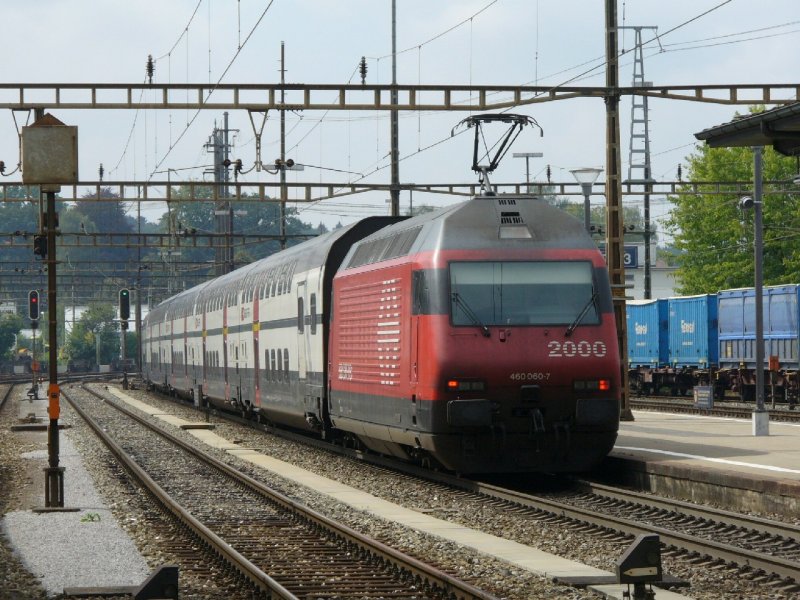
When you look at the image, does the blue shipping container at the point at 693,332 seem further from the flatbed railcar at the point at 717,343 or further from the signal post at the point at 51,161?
the signal post at the point at 51,161

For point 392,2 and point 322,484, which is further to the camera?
point 392,2

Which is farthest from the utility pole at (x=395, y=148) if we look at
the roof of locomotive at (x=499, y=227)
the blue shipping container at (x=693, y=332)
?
the roof of locomotive at (x=499, y=227)

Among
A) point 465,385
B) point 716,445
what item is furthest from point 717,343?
point 465,385

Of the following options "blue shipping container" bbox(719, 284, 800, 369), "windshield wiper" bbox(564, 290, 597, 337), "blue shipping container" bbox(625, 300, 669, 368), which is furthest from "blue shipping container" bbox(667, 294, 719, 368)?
"windshield wiper" bbox(564, 290, 597, 337)

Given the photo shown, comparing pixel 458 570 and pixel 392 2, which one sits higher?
pixel 392 2

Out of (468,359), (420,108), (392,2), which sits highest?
(392,2)

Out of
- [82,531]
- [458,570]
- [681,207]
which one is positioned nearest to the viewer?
[458,570]

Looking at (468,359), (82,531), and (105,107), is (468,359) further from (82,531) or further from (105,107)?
(105,107)

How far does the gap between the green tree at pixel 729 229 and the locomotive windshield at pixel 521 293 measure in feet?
143

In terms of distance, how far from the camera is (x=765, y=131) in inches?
583

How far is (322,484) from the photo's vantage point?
64.0ft

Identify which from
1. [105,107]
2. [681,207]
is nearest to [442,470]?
[105,107]

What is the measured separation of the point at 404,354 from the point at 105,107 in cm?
1257

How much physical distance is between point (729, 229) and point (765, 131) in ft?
166
